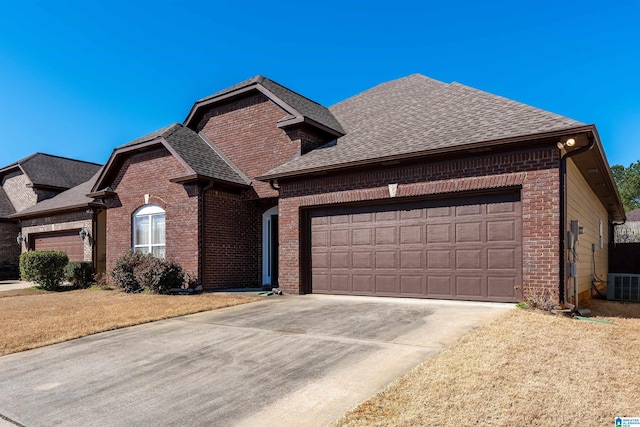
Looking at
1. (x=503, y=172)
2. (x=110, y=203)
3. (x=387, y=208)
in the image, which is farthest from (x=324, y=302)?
(x=110, y=203)

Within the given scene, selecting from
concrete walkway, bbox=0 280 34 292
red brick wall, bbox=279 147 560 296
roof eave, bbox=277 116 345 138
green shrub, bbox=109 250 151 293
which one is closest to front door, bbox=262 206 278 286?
red brick wall, bbox=279 147 560 296

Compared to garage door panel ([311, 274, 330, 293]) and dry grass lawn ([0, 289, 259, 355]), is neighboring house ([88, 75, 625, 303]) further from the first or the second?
dry grass lawn ([0, 289, 259, 355])

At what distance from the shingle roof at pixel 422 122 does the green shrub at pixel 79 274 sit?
9.93 metres

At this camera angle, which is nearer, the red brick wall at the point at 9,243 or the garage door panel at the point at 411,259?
the garage door panel at the point at 411,259

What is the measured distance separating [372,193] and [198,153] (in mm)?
7117

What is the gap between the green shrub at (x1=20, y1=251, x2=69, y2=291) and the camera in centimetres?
1616

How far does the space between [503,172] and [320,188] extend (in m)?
5.01

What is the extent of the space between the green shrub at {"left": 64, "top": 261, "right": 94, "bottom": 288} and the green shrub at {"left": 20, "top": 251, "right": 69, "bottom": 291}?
24 cm

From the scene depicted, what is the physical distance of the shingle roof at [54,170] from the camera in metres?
25.2

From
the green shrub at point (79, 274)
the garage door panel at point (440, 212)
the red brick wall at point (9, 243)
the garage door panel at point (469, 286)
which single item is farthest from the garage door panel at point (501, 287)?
the red brick wall at point (9, 243)

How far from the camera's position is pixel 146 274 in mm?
13328

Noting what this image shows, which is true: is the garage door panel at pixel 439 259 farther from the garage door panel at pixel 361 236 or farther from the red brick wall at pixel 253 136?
the red brick wall at pixel 253 136

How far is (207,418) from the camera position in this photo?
405 centimetres

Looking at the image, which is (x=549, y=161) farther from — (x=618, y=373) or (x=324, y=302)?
(x=324, y=302)
